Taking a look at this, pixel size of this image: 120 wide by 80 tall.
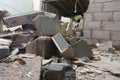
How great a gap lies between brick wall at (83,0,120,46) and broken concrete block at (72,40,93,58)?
1.52m

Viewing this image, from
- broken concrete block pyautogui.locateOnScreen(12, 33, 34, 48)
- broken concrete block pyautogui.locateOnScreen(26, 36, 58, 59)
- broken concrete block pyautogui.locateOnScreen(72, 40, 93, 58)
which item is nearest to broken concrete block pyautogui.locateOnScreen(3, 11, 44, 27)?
broken concrete block pyautogui.locateOnScreen(12, 33, 34, 48)

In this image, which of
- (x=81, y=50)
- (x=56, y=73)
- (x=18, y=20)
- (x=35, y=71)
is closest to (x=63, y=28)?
(x=18, y=20)

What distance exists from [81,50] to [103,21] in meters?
1.77

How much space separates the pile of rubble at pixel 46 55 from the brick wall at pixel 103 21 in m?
0.47

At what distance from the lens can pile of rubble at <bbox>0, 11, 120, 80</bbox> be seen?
1.66 m

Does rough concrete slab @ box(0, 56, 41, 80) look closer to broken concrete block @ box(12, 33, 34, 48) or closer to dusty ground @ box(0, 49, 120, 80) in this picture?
dusty ground @ box(0, 49, 120, 80)

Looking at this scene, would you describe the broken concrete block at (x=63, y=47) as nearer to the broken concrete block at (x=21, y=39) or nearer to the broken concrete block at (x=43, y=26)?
the broken concrete block at (x=43, y=26)

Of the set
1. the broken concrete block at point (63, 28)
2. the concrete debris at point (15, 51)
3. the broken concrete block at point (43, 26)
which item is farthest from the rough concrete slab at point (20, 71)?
the broken concrete block at point (63, 28)

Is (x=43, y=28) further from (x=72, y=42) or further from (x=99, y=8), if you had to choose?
(x=99, y=8)

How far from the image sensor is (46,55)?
2.50 metres

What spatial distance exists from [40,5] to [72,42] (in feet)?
10.5

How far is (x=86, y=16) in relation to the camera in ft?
Result: 14.4

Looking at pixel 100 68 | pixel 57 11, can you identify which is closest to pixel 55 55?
pixel 100 68

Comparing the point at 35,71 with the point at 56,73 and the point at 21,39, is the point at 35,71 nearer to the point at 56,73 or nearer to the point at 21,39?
the point at 56,73
